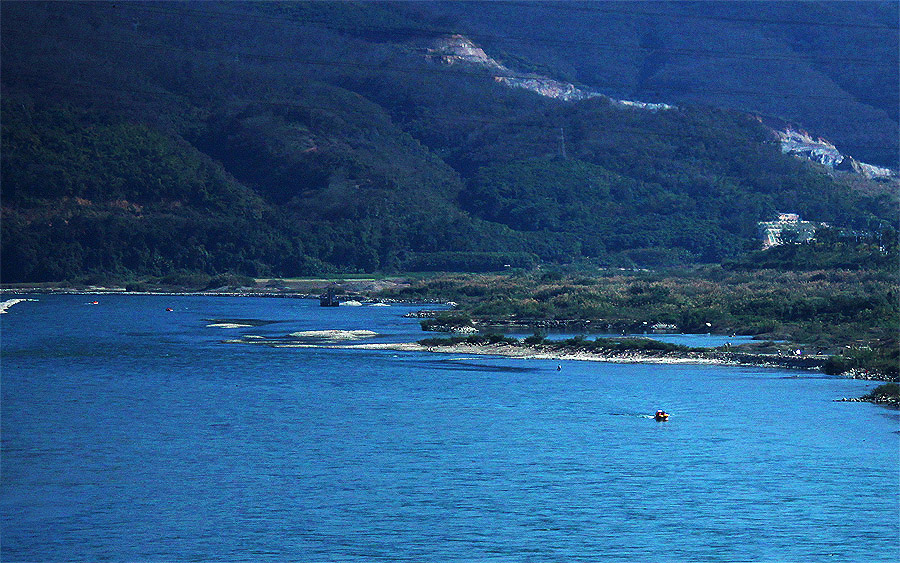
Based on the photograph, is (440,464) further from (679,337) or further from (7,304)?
(7,304)

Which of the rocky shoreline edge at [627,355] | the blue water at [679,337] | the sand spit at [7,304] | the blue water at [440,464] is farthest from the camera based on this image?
the sand spit at [7,304]

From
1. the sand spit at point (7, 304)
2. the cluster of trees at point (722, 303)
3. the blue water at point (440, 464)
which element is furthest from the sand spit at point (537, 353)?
the sand spit at point (7, 304)

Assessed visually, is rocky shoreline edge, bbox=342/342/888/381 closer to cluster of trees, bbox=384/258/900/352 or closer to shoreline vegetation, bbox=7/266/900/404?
shoreline vegetation, bbox=7/266/900/404

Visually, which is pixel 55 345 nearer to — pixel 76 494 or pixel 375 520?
pixel 76 494

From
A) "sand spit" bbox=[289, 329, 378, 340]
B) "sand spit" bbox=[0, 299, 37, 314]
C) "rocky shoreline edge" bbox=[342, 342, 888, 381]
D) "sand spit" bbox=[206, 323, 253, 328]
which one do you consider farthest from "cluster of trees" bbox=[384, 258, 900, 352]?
"sand spit" bbox=[0, 299, 37, 314]

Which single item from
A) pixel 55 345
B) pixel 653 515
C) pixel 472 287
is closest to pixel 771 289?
pixel 472 287

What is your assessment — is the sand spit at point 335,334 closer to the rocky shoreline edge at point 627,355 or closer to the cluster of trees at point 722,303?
the rocky shoreline edge at point 627,355

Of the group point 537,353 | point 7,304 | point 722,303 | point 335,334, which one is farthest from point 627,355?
point 7,304

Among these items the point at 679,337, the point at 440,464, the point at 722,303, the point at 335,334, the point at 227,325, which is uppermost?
the point at 722,303
